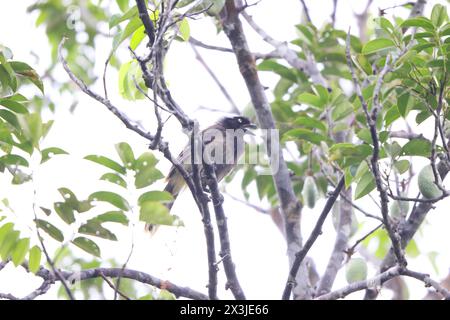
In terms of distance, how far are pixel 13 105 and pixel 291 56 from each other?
3.45 meters

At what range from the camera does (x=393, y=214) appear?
16.8 feet

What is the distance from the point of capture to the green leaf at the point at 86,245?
12.2 feet

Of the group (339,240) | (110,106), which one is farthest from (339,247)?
(110,106)

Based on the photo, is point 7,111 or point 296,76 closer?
point 7,111

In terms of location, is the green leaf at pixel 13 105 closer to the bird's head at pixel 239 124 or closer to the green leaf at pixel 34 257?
the green leaf at pixel 34 257

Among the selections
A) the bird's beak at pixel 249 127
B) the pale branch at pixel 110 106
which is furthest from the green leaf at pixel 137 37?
the bird's beak at pixel 249 127

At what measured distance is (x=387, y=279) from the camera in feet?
14.8

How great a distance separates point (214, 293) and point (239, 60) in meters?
2.28

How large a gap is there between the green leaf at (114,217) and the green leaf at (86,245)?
152mm

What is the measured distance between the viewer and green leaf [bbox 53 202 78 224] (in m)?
3.61
